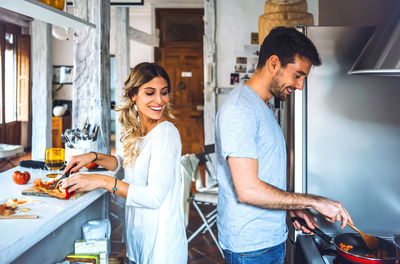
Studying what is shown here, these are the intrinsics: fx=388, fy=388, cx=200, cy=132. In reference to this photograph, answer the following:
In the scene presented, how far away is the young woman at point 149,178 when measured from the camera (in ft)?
5.83

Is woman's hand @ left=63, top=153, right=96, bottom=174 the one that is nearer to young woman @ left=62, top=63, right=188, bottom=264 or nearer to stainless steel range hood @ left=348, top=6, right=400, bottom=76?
young woman @ left=62, top=63, right=188, bottom=264

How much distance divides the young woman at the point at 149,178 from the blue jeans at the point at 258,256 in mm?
334

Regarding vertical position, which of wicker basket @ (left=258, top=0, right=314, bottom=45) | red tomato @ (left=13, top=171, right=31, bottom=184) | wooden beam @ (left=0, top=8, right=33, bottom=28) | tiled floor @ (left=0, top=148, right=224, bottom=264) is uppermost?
wooden beam @ (left=0, top=8, right=33, bottom=28)

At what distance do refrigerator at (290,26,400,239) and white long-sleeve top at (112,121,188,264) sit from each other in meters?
0.68

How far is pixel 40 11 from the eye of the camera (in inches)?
76.9

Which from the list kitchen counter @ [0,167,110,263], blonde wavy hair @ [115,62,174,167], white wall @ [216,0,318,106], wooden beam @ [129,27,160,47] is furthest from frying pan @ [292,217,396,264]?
wooden beam @ [129,27,160,47]

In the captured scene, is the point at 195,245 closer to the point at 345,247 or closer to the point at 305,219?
the point at 305,219

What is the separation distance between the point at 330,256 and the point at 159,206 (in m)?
0.85

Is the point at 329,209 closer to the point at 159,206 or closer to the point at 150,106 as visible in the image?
the point at 159,206

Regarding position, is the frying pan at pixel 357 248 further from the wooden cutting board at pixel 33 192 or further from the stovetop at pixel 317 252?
the wooden cutting board at pixel 33 192

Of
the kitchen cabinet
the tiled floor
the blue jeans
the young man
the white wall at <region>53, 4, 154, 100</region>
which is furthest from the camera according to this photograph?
the kitchen cabinet

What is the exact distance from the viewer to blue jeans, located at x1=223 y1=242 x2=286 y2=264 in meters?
1.65

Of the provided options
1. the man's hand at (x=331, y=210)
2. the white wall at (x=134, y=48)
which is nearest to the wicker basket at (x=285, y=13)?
the man's hand at (x=331, y=210)

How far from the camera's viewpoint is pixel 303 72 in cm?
166
